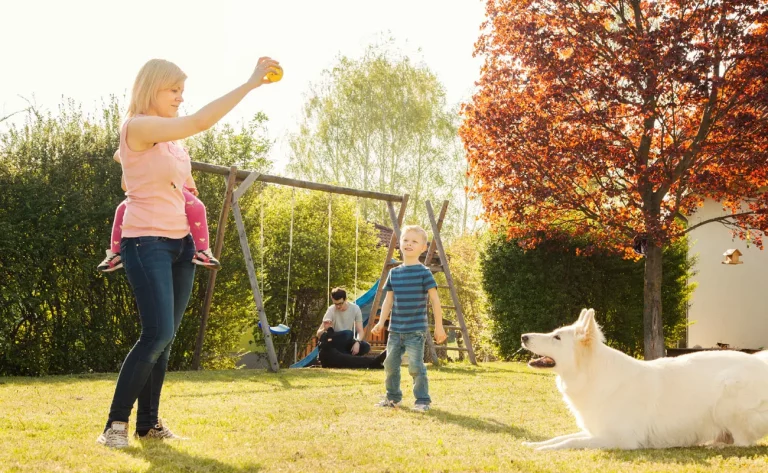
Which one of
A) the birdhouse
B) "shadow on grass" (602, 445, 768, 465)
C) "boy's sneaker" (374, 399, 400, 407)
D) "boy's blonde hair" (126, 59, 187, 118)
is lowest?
"boy's sneaker" (374, 399, 400, 407)

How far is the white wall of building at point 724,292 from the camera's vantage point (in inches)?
544

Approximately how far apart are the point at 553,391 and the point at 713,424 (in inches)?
138

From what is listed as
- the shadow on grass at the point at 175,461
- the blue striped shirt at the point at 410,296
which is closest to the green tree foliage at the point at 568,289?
the blue striped shirt at the point at 410,296

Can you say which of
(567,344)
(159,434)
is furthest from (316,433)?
(567,344)

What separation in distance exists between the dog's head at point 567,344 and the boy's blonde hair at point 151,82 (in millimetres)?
2372

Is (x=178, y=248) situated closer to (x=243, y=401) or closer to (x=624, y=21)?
(x=243, y=401)

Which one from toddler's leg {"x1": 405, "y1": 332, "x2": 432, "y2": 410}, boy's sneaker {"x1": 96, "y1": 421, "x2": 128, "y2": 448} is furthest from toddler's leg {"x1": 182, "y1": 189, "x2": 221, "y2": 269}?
toddler's leg {"x1": 405, "y1": 332, "x2": 432, "y2": 410}

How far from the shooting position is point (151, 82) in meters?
3.86

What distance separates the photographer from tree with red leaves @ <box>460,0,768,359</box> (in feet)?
33.2

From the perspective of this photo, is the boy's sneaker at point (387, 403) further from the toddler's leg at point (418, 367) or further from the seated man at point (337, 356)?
the seated man at point (337, 356)

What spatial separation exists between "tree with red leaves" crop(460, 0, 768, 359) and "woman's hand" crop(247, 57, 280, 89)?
7.50 metres

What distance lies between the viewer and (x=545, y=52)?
10.8 meters

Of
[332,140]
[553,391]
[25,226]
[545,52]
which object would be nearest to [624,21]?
[545,52]

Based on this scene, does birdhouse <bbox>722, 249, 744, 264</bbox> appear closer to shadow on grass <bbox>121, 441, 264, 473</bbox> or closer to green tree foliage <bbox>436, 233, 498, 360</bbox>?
green tree foliage <bbox>436, 233, 498, 360</bbox>
